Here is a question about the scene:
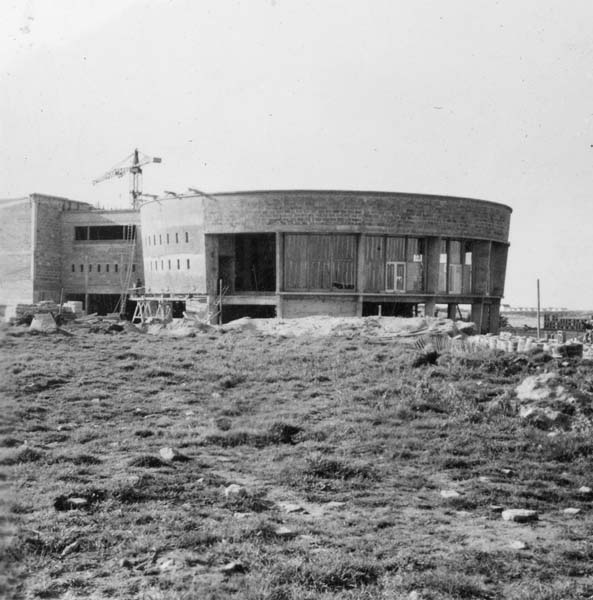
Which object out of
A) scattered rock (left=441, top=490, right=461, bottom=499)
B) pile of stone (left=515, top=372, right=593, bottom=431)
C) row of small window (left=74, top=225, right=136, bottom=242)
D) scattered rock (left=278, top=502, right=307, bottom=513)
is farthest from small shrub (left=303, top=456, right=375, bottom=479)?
row of small window (left=74, top=225, right=136, bottom=242)

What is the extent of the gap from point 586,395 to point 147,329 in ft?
64.2

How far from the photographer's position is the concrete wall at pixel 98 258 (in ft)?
159

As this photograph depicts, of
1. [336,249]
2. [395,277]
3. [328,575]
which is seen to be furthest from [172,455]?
[395,277]

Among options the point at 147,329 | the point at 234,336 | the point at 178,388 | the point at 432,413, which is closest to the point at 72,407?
the point at 178,388

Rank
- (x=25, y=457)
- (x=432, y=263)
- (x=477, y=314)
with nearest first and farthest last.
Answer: (x=25, y=457) < (x=432, y=263) < (x=477, y=314)

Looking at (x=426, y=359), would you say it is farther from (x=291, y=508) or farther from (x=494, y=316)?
(x=494, y=316)

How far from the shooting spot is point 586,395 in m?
11.9

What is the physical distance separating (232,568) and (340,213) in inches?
1026

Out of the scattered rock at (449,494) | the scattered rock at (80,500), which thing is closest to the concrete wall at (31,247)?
the scattered rock at (80,500)

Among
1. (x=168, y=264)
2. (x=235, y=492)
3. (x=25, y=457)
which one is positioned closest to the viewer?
(x=235, y=492)

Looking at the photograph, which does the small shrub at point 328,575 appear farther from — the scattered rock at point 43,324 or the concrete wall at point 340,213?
the concrete wall at point 340,213

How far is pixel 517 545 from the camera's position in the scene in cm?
636

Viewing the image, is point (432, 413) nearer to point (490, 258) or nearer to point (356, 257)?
point (356, 257)

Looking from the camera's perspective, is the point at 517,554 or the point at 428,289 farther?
the point at 428,289
